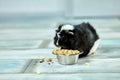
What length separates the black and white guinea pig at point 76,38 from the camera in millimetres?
3080

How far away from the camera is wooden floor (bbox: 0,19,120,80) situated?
2822mm

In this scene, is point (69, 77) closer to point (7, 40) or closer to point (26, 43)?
point (26, 43)

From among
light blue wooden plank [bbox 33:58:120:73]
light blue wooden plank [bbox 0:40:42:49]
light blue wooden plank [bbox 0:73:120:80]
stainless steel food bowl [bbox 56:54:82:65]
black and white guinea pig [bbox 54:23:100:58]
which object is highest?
black and white guinea pig [bbox 54:23:100:58]

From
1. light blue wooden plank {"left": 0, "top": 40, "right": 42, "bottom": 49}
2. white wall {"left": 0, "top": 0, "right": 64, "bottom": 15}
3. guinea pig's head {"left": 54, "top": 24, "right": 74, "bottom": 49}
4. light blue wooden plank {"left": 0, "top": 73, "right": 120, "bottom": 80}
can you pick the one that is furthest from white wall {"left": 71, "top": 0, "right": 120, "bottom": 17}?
light blue wooden plank {"left": 0, "top": 73, "right": 120, "bottom": 80}

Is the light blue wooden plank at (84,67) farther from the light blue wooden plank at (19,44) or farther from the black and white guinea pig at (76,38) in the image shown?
the light blue wooden plank at (19,44)

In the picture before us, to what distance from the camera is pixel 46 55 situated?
3600 millimetres

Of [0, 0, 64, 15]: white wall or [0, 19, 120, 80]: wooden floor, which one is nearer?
[0, 19, 120, 80]: wooden floor

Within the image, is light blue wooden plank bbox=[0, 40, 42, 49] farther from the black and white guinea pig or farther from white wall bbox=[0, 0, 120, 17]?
white wall bbox=[0, 0, 120, 17]

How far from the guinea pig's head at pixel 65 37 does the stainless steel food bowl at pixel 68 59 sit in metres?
0.12

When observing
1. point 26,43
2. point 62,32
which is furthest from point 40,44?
point 62,32

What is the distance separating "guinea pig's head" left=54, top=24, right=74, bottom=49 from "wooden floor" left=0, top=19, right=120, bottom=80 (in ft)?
0.79

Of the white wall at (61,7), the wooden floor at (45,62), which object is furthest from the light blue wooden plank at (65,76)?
the white wall at (61,7)

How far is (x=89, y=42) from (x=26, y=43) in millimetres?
1418

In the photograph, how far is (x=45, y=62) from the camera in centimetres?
329
